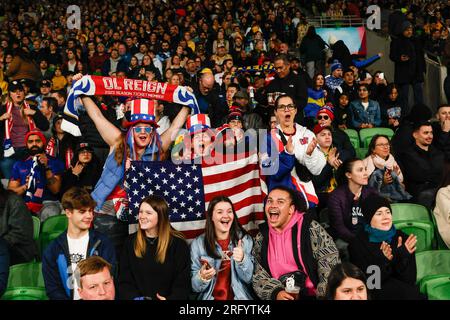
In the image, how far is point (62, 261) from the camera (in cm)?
573

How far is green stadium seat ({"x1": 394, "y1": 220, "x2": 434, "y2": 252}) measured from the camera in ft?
22.7

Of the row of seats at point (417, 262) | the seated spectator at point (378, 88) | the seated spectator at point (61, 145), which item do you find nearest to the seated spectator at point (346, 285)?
the row of seats at point (417, 262)

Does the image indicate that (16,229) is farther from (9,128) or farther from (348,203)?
(9,128)

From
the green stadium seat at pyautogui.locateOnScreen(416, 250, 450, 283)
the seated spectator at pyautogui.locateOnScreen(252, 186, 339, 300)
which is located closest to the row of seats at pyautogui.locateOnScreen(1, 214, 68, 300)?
the seated spectator at pyautogui.locateOnScreen(252, 186, 339, 300)

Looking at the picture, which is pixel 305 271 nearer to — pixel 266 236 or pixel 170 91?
pixel 266 236

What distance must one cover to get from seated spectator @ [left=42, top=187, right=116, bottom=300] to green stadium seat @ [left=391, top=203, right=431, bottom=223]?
9.60 ft

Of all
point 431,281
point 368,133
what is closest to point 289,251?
point 431,281

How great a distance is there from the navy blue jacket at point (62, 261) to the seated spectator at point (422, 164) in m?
3.88

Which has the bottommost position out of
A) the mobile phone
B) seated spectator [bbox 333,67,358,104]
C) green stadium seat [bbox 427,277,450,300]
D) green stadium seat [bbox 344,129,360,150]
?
green stadium seat [bbox 427,277,450,300]

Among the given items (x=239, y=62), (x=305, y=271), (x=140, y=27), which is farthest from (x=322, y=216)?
(x=140, y=27)

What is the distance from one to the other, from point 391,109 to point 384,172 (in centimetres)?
380

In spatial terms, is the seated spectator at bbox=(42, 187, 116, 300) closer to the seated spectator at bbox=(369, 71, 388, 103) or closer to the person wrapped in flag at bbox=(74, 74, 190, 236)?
the person wrapped in flag at bbox=(74, 74, 190, 236)

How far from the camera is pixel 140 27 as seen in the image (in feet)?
55.2

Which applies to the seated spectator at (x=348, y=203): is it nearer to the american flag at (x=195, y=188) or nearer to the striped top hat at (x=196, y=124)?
the american flag at (x=195, y=188)
